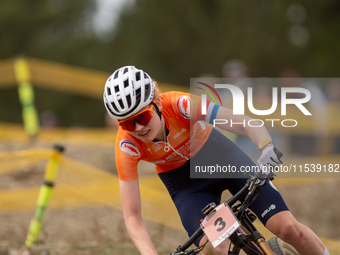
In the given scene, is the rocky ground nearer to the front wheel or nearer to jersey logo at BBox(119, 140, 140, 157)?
the front wheel

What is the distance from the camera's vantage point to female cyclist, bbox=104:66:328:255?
325 centimetres

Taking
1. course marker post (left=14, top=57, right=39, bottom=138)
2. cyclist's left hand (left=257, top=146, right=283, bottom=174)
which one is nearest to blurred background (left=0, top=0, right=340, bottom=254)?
course marker post (left=14, top=57, right=39, bottom=138)

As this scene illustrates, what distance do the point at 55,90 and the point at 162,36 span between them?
734 cm

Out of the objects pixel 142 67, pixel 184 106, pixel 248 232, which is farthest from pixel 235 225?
pixel 142 67

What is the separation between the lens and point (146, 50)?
26.1 m

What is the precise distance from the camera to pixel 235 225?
2824 mm

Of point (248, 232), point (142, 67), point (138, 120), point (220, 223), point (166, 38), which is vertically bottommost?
point (248, 232)

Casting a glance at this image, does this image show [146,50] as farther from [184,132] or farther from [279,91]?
[184,132]

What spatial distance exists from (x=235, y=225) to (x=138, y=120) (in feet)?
3.55

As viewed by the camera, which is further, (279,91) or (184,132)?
(279,91)

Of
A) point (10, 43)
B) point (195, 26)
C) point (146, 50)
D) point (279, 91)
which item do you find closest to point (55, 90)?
point (10, 43)

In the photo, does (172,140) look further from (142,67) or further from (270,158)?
(142,67)

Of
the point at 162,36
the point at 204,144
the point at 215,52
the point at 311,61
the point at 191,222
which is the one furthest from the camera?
the point at 162,36

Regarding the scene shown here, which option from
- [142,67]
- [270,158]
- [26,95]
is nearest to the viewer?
[270,158]
